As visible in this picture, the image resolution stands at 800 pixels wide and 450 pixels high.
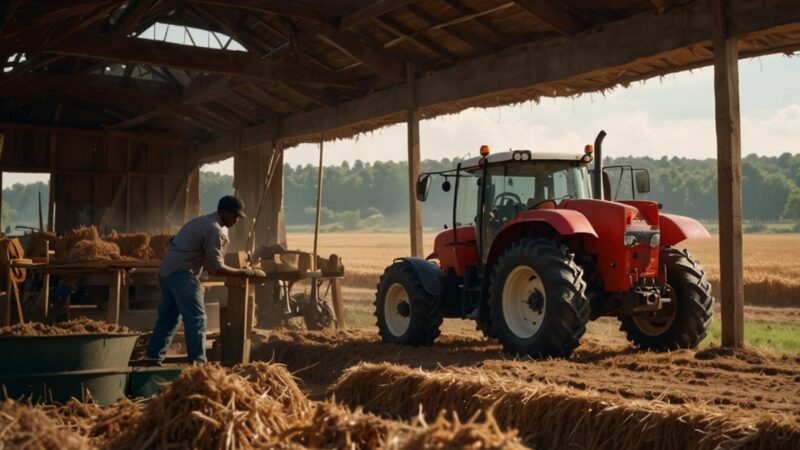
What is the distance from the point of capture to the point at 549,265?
8469mm

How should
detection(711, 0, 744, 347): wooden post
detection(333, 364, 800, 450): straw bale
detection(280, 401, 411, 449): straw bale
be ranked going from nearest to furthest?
detection(280, 401, 411, 449): straw bale → detection(333, 364, 800, 450): straw bale → detection(711, 0, 744, 347): wooden post

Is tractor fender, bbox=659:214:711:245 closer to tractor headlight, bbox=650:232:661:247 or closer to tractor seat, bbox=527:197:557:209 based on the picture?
tractor headlight, bbox=650:232:661:247

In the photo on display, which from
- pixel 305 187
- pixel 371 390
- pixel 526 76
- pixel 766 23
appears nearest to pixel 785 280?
pixel 526 76

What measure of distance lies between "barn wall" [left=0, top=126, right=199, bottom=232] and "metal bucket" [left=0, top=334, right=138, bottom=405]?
575 inches

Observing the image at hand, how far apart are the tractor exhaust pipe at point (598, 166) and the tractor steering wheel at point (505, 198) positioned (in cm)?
80

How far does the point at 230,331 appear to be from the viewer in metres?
8.27

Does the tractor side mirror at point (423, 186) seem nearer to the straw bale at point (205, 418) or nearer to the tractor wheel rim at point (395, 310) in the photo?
the tractor wheel rim at point (395, 310)

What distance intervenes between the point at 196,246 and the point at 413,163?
5.51m

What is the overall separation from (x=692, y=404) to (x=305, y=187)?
131 meters

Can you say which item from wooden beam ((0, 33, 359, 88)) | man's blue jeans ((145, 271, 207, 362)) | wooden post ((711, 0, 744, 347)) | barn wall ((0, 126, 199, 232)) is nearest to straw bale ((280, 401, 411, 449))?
man's blue jeans ((145, 271, 207, 362))

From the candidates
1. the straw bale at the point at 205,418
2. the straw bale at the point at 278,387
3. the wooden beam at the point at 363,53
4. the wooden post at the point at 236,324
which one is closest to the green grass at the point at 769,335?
the wooden beam at the point at 363,53

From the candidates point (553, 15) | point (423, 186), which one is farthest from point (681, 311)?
point (553, 15)

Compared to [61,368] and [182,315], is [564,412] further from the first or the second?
[182,315]

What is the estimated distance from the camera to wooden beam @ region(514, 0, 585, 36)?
10.5 meters
